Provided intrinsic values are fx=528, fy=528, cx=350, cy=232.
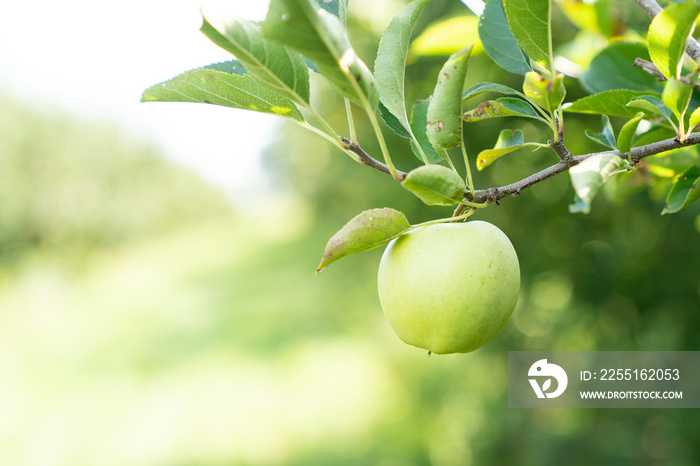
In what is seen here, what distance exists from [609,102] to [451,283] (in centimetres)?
28

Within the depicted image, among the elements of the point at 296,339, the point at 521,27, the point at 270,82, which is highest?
the point at 270,82

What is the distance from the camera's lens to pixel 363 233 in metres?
0.53

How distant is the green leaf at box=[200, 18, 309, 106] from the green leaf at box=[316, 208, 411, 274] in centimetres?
13

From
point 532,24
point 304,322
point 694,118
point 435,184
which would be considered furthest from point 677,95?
point 304,322

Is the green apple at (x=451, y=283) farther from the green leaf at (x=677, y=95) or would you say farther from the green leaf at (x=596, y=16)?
the green leaf at (x=596, y=16)

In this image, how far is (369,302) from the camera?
17.7 ft

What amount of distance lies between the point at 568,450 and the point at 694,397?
2.29 feet

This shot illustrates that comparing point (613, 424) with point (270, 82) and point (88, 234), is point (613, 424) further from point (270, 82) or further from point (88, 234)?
point (88, 234)

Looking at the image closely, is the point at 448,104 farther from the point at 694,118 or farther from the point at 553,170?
the point at 694,118

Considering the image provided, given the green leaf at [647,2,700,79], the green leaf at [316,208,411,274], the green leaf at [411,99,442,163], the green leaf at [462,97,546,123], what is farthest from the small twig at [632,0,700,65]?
the green leaf at [316,208,411,274]

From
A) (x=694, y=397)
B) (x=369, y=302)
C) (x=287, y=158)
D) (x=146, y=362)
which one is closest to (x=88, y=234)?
(x=287, y=158)

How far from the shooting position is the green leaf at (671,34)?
0.49m

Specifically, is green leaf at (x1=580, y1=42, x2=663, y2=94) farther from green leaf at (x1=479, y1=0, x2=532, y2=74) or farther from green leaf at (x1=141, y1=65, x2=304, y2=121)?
green leaf at (x1=141, y1=65, x2=304, y2=121)

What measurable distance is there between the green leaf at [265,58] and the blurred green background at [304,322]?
0.71 meters
